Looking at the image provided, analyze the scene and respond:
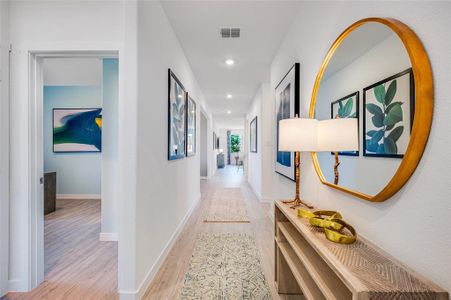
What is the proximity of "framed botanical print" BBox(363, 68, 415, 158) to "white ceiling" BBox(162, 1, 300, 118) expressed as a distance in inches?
66.2

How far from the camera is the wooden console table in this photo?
0.72 metres

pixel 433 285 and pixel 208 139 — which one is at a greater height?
pixel 208 139

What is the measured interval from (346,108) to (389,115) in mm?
347

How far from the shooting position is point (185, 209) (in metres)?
Result: 3.70

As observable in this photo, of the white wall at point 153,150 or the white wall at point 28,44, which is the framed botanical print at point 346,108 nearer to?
the white wall at point 153,150

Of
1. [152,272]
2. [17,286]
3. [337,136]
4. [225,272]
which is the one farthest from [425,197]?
[17,286]

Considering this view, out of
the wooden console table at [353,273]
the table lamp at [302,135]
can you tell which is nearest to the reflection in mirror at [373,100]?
the table lamp at [302,135]

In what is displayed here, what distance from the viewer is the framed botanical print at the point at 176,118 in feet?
8.55

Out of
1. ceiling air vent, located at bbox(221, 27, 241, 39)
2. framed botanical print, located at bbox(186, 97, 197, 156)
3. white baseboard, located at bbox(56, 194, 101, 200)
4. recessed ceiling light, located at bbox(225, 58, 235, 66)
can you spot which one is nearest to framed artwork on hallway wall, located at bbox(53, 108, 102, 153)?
white baseboard, located at bbox(56, 194, 101, 200)

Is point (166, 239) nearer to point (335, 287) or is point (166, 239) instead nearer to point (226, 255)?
point (226, 255)

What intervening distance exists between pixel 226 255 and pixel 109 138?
6.88ft

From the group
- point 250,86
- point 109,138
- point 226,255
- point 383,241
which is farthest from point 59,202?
point 383,241

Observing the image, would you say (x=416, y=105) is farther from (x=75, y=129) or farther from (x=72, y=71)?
(x=75, y=129)

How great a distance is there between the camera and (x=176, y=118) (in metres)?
2.90
